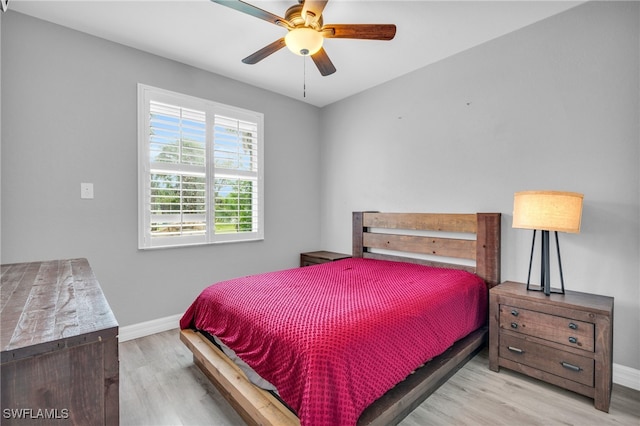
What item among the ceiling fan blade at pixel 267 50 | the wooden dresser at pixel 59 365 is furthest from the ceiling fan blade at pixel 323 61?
the wooden dresser at pixel 59 365

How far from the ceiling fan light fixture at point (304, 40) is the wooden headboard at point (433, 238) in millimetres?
1922

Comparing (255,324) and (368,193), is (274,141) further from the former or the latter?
(255,324)

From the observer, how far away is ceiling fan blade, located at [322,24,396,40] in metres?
1.85

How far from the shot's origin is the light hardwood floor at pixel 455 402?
165 cm

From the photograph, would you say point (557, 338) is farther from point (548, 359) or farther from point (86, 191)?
point (86, 191)

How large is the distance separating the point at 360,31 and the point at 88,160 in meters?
2.41

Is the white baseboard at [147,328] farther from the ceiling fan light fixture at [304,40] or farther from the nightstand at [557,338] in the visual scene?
the nightstand at [557,338]

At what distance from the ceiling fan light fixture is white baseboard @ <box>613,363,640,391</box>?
2.99 meters

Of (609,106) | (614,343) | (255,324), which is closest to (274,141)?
(255,324)

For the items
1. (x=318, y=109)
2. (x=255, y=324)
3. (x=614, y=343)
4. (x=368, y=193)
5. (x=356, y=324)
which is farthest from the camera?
(x=318, y=109)

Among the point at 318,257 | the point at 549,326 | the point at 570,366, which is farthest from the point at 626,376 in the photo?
the point at 318,257

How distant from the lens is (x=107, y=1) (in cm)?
210

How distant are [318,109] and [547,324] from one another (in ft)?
11.8

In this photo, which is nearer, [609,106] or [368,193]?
[609,106]
